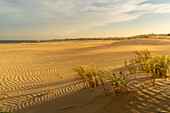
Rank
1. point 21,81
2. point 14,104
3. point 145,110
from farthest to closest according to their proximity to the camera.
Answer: point 21,81, point 14,104, point 145,110

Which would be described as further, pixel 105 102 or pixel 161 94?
pixel 105 102

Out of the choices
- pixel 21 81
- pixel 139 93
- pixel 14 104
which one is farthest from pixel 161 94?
pixel 21 81

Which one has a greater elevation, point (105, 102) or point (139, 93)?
point (139, 93)

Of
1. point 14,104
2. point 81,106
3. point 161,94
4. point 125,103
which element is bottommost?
Answer: point 14,104

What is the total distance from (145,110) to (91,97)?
1309 millimetres

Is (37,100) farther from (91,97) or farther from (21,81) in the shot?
(21,81)

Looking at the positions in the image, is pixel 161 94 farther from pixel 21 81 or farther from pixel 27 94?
pixel 21 81

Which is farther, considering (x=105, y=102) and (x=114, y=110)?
(x=105, y=102)

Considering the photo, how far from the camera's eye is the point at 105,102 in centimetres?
276

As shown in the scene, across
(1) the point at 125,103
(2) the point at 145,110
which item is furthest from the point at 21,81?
(2) the point at 145,110

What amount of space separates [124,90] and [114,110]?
64 centimetres

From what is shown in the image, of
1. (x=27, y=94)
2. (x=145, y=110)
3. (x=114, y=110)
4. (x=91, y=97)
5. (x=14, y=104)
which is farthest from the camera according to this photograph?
(x=27, y=94)

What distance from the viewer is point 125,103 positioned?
2518 millimetres

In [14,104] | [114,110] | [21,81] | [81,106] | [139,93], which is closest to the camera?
[114,110]
